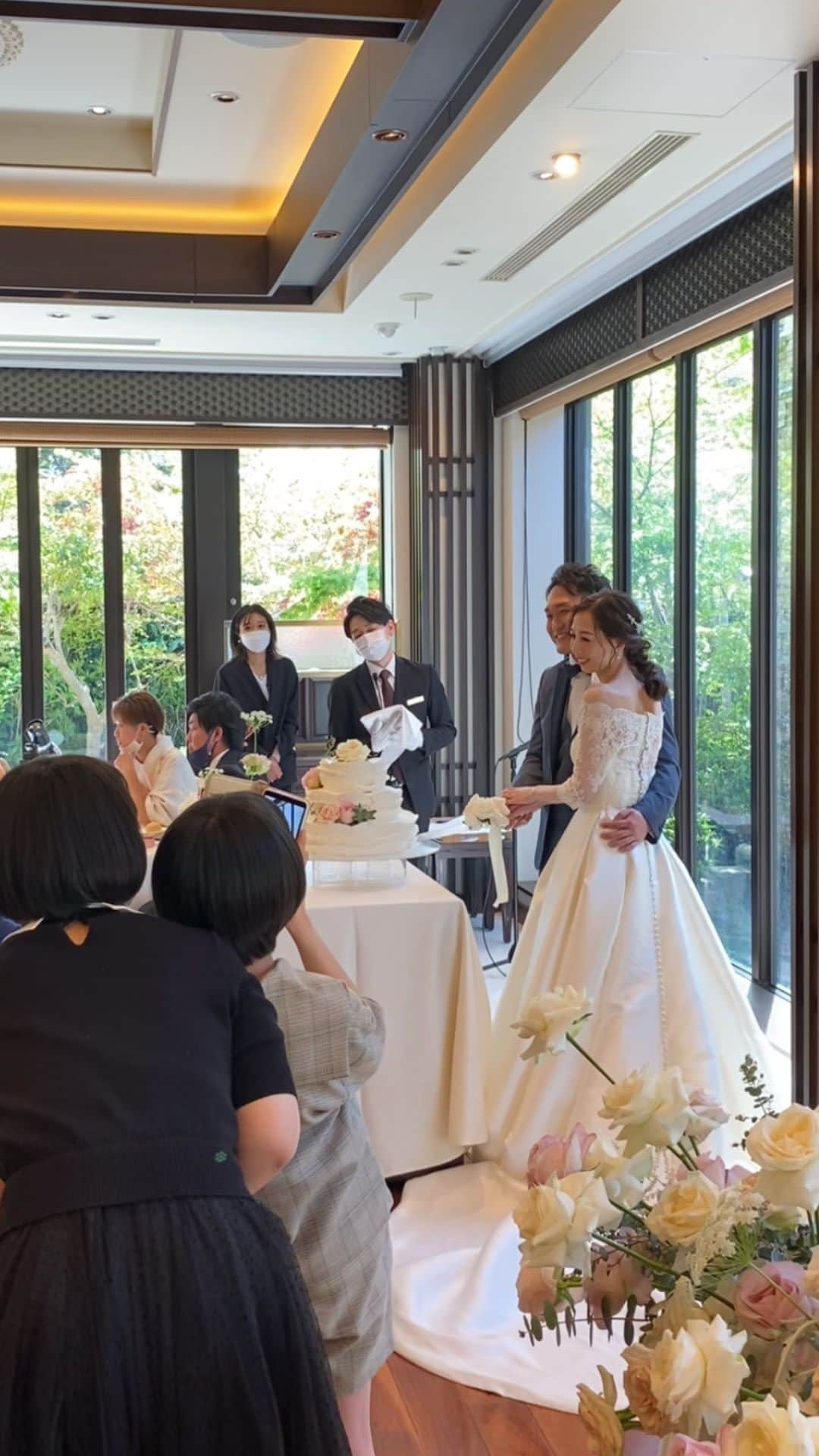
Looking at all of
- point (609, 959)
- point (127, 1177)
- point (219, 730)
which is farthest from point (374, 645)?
point (127, 1177)

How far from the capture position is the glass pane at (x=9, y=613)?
769 cm

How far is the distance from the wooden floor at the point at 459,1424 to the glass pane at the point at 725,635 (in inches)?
120

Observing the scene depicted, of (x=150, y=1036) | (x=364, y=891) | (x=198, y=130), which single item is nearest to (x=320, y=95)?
(x=198, y=130)

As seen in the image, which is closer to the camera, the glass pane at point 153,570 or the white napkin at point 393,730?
the white napkin at point 393,730

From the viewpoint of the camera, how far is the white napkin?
5074 millimetres

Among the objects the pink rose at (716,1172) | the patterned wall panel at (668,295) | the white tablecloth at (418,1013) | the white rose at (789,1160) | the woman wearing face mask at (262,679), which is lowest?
the white tablecloth at (418,1013)

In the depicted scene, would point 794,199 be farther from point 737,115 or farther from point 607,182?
point 607,182

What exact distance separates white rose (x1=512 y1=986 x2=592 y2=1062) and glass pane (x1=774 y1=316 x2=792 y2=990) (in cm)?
425

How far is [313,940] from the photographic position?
2213 mm

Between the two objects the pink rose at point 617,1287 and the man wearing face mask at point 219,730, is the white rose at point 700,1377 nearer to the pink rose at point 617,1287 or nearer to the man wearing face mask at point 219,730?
the pink rose at point 617,1287

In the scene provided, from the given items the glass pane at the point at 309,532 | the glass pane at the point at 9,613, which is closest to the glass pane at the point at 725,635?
the glass pane at the point at 309,532

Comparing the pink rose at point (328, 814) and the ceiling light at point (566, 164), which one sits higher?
the ceiling light at point (566, 164)

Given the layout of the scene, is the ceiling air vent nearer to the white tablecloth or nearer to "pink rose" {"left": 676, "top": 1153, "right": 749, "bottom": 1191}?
the white tablecloth

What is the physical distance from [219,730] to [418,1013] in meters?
1.57
